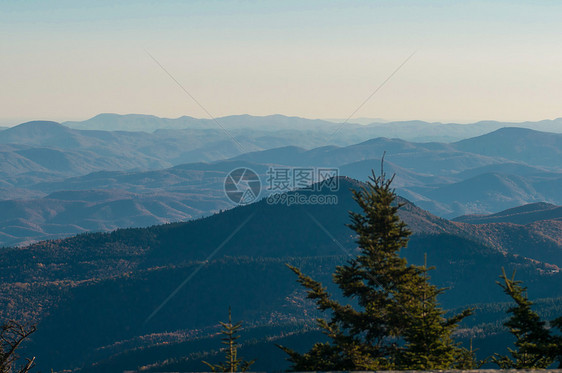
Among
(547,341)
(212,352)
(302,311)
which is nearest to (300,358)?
(547,341)

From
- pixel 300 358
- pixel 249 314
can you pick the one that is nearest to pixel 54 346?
pixel 249 314

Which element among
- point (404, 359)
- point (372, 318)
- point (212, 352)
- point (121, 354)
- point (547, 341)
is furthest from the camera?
point (121, 354)

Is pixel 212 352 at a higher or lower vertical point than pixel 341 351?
lower

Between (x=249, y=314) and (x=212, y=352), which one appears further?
(x=249, y=314)

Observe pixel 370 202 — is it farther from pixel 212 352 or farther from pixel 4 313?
pixel 4 313

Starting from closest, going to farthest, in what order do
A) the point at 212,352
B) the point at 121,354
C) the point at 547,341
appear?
the point at 547,341, the point at 212,352, the point at 121,354

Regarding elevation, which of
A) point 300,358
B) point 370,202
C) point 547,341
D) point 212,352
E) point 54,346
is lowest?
point 54,346
